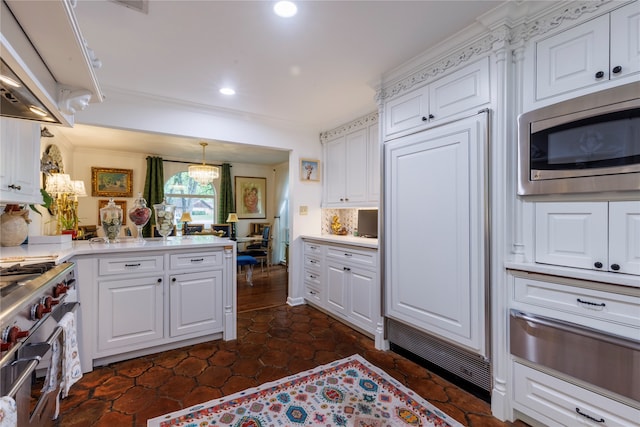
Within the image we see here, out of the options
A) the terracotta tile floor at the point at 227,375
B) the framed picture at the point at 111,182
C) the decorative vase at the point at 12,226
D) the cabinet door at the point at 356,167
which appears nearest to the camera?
the terracotta tile floor at the point at 227,375

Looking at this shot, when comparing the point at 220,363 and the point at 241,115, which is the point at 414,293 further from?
the point at 241,115

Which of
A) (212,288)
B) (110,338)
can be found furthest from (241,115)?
(110,338)

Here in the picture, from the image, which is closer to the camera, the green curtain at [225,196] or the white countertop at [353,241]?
the white countertop at [353,241]

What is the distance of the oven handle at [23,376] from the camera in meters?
0.92

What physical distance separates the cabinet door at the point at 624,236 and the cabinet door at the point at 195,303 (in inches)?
109

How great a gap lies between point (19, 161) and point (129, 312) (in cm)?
131

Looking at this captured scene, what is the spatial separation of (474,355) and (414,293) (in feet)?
1.80

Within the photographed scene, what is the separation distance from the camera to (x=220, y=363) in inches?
92.4

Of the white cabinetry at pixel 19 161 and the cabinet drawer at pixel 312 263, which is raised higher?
the white cabinetry at pixel 19 161

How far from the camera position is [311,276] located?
371 centimetres

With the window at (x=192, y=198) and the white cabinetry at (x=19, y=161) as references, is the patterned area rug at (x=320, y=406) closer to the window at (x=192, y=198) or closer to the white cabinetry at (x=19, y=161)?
the white cabinetry at (x=19, y=161)

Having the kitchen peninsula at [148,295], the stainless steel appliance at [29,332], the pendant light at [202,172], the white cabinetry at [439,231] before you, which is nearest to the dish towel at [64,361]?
the stainless steel appliance at [29,332]

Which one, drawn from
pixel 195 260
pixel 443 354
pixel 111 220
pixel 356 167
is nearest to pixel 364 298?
pixel 443 354

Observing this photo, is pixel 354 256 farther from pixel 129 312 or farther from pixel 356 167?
pixel 129 312
